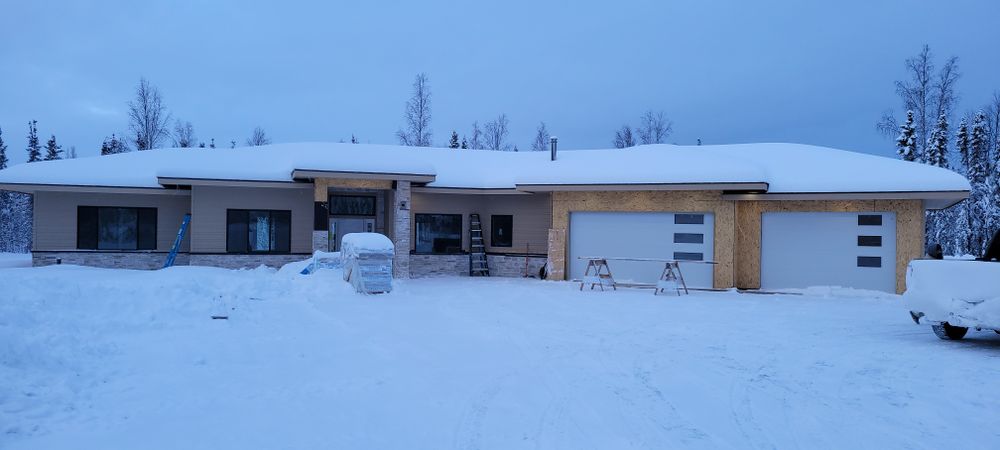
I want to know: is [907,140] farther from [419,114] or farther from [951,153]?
[419,114]

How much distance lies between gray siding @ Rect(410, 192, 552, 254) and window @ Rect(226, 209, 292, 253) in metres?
4.25

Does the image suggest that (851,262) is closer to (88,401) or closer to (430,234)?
(430,234)

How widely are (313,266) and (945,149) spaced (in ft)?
122

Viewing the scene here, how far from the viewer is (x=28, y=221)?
4709 cm

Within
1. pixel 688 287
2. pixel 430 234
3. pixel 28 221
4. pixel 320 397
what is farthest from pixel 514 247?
pixel 28 221

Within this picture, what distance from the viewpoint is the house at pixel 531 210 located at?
17.1 meters

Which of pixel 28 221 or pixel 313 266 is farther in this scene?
pixel 28 221

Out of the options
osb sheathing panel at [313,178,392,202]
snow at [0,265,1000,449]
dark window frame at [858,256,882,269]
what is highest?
osb sheathing panel at [313,178,392,202]

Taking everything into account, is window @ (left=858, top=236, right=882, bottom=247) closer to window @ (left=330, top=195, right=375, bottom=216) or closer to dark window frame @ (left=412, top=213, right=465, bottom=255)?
dark window frame @ (left=412, top=213, right=465, bottom=255)

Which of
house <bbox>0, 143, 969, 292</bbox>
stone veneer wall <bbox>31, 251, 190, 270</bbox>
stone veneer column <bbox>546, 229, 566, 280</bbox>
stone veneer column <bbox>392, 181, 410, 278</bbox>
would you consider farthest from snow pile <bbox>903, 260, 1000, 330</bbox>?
stone veneer wall <bbox>31, 251, 190, 270</bbox>

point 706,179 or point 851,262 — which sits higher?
point 706,179

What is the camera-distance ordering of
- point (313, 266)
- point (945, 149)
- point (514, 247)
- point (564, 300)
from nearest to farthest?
point (564, 300), point (313, 266), point (514, 247), point (945, 149)

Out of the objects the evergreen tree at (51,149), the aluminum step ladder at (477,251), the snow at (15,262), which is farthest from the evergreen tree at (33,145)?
the aluminum step ladder at (477,251)

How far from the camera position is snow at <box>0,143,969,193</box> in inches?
669
